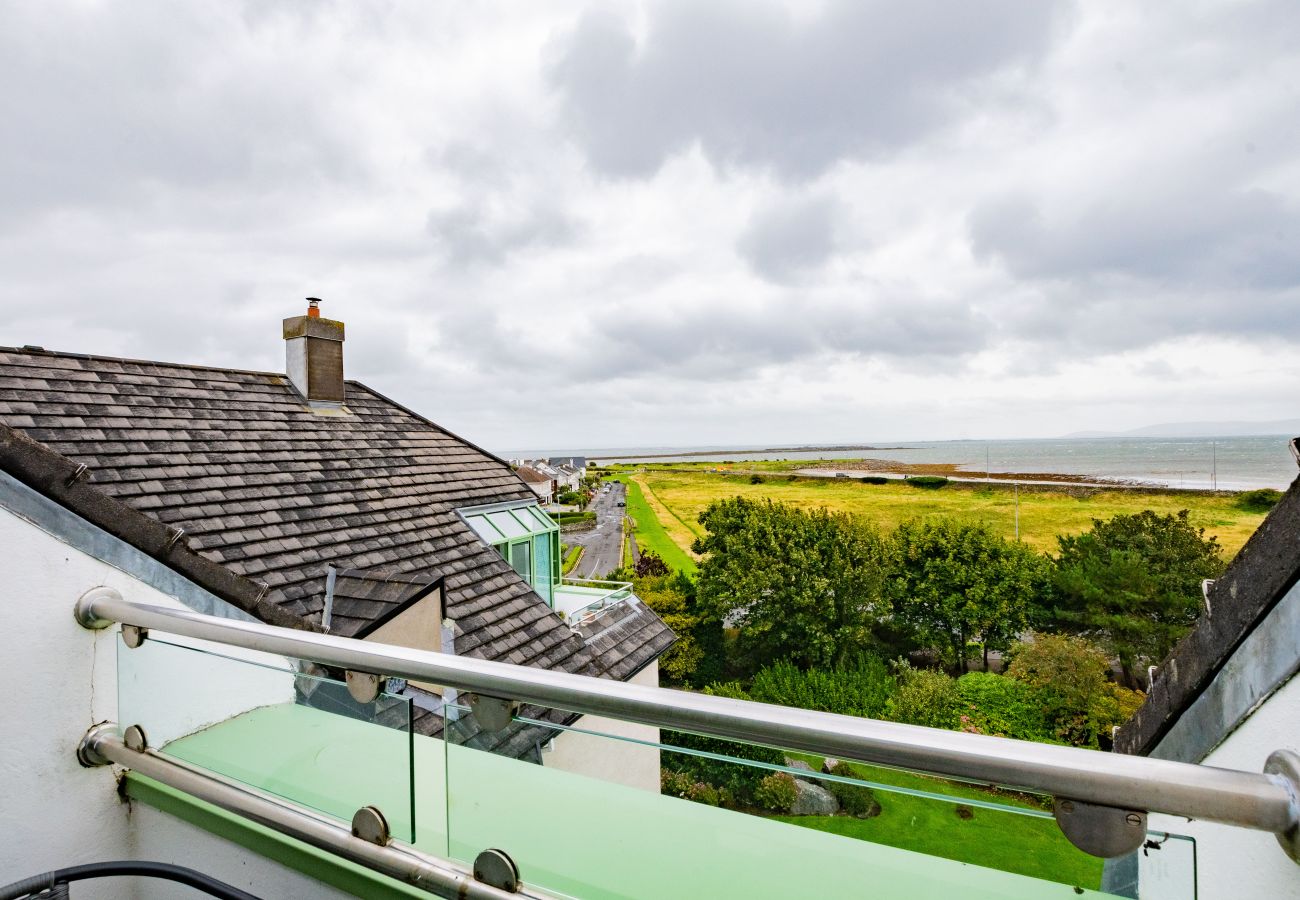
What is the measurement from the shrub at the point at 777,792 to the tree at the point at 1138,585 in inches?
1012

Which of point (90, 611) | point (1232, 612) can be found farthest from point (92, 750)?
point (1232, 612)

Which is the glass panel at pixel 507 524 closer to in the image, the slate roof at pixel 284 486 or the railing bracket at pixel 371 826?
the slate roof at pixel 284 486

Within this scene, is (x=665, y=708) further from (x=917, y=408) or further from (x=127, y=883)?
(x=917, y=408)

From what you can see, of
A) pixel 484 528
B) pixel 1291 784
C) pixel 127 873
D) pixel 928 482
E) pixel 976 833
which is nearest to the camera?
pixel 1291 784

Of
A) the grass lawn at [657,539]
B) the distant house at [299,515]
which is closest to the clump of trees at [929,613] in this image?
the grass lawn at [657,539]

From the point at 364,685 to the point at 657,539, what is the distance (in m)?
51.0

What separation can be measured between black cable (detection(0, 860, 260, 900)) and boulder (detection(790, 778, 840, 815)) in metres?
1.30

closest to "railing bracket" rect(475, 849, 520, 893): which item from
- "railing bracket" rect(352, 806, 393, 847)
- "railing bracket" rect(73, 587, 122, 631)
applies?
"railing bracket" rect(352, 806, 393, 847)

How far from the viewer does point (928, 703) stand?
1764 centimetres

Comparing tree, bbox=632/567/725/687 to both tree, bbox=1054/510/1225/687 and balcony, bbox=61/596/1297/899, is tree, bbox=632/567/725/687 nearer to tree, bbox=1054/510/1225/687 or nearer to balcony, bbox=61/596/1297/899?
tree, bbox=1054/510/1225/687

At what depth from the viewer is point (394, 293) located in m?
28.7

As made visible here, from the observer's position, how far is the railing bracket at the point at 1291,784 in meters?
0.68

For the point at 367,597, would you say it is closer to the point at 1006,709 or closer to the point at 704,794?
the point at 704,794

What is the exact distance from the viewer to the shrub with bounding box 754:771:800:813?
890mm
